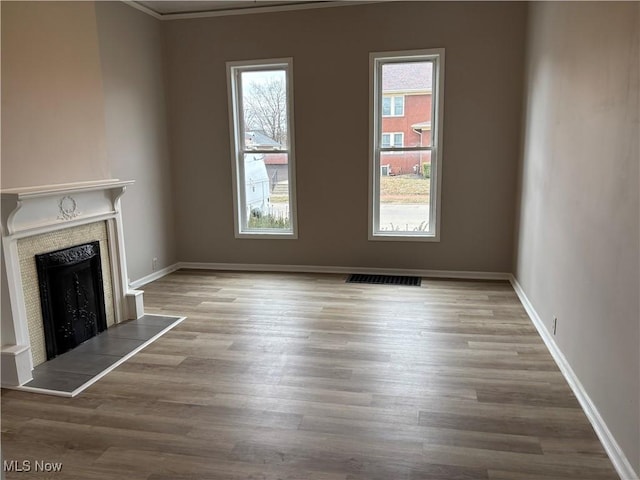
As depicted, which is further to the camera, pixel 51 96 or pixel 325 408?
pixel 51 96

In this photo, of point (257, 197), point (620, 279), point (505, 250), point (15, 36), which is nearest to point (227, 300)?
point (257, 197)

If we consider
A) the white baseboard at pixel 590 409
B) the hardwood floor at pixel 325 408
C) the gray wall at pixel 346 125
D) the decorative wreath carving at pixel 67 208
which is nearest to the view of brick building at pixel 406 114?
the gray wall at pixel 346 125

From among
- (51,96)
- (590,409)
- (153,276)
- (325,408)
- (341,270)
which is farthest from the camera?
(341,270)

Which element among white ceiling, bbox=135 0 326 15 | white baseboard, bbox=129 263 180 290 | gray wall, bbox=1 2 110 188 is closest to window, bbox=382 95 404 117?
white ceiling, bbox=135 0 326 15

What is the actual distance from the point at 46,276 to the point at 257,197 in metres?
2.62

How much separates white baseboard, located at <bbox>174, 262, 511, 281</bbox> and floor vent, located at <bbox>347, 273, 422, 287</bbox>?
0.09 meters

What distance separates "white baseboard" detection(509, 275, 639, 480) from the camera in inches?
72.6

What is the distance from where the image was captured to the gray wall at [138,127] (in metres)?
4.24

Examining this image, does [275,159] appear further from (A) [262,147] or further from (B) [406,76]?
(B) [406,76]

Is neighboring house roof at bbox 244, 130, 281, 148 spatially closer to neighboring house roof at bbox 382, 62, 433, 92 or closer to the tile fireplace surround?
neighboring house roof at bbox 382, 62, 433, 92

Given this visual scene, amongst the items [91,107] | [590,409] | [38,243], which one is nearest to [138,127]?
[91,107]

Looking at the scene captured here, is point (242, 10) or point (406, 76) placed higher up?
point (242, 10)

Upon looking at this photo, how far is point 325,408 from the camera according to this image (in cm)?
239

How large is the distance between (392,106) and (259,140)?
1.53 metres
